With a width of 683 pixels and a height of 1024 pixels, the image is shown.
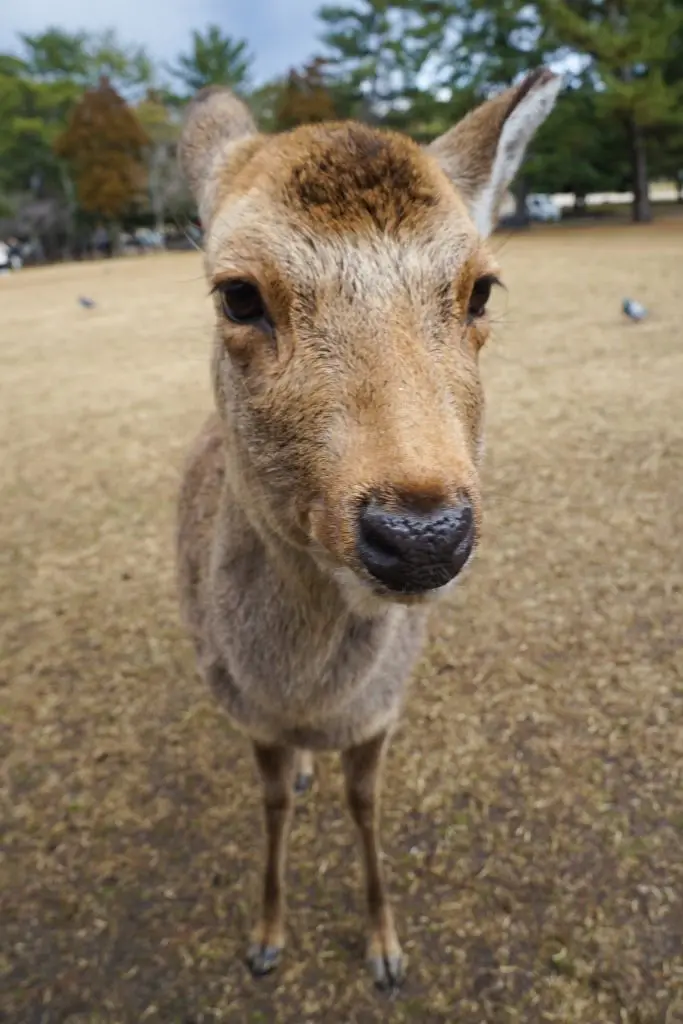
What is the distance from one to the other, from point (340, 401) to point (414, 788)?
7.05 feet

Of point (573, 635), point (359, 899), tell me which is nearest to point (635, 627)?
point (573, 635)

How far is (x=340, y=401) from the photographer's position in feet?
4.47

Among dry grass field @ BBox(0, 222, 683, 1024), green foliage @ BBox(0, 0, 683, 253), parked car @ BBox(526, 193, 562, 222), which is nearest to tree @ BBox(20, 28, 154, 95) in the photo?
green foliage @ BBox(0, 0, 683, 253)

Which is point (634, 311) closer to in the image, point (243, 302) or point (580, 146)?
point (243, 302)

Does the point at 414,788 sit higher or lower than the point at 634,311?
lower

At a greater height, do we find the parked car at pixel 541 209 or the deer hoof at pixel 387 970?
the parked car at pixel 541 209

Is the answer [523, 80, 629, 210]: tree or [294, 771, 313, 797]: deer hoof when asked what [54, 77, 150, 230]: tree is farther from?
[294, 771, 313, 797]: deer hoof

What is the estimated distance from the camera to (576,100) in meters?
23.9

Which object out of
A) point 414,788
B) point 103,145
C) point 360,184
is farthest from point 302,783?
point 103,145

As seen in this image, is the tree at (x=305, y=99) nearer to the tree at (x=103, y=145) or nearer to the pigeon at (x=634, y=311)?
the tree at (x=103, y=145)

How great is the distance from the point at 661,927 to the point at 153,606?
2925mm

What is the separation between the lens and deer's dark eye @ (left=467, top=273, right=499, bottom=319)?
1.64m

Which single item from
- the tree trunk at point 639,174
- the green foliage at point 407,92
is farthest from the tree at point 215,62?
the tree trunk at point 639,174

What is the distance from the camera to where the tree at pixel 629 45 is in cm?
2078
